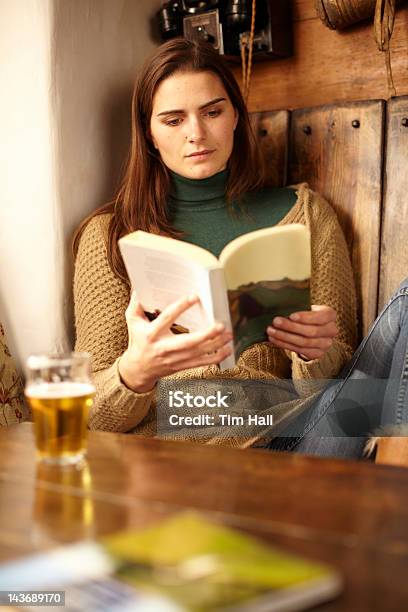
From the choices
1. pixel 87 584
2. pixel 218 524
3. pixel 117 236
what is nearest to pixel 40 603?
pixel 87 584

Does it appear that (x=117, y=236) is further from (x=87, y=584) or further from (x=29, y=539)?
(x=87, y=584)

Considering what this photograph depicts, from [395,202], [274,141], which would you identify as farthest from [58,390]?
[274,141]

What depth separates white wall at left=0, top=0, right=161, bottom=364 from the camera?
70.8 inches

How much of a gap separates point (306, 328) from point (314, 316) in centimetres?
2

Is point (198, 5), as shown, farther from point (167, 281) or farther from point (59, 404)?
point (59, 404)

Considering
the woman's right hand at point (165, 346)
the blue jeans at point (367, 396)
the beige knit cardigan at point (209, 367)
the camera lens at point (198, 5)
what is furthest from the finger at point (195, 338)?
the camera lens at point (198, 5)

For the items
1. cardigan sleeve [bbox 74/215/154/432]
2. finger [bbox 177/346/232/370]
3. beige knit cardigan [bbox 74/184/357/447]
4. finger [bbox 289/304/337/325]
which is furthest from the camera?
cardigan sleeve [bbox 74/215/154/432]

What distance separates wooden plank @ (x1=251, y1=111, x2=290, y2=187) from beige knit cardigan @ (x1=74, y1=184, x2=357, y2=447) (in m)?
0.16

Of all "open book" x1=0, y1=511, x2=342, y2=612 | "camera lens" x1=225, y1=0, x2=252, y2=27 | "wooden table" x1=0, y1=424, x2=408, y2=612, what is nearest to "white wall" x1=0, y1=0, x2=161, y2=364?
"camera lens" x1=225, y1=0, x2=252, y2=27

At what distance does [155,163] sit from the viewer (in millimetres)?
1844

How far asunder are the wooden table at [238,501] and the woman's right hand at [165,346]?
21 cm

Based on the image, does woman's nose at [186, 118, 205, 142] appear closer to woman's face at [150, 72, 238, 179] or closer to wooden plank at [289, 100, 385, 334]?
woman's face at [150, 72, 238, 179]

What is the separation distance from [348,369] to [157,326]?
473 mm

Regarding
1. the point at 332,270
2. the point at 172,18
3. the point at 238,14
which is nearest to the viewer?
the point at 332,270
